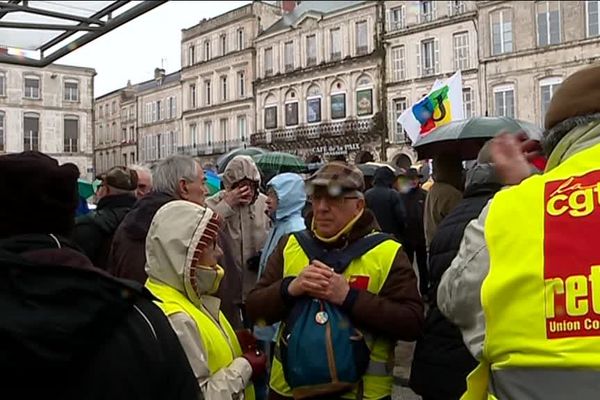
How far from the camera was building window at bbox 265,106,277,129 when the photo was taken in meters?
40.3

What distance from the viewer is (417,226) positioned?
8.40m

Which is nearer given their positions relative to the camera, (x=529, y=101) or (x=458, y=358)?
(x=458, y=358)

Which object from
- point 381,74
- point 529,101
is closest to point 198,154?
point 381,74

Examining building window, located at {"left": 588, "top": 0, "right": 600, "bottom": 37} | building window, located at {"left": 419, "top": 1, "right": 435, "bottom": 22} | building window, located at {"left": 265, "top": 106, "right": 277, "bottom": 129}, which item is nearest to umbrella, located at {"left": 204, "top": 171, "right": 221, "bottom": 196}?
building window, located at {"left": 588, "top": 0, "right": 600, "bottom": 37}

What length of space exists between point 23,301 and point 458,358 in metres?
1.93

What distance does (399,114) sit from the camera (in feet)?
109

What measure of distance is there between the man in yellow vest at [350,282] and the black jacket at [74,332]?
1121 mm

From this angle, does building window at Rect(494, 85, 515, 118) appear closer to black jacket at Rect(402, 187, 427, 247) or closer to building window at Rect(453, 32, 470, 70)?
building window at Rect(453, 32, 470, 70)

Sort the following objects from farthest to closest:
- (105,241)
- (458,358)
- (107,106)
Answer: (107,106), (105,241), (458,358)

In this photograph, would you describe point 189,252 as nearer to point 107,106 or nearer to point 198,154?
point 198,154

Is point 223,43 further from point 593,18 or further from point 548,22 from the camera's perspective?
point 593,18

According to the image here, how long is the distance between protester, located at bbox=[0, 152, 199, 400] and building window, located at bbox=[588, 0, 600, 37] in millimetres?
28940

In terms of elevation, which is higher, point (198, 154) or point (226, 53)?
point (226, 53)

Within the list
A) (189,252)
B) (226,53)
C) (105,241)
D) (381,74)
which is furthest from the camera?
(226,53)
